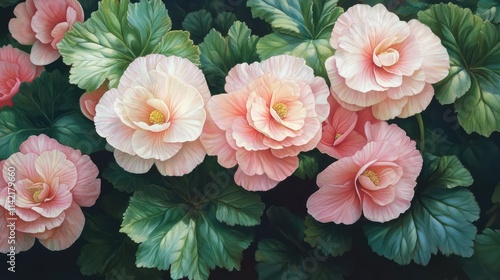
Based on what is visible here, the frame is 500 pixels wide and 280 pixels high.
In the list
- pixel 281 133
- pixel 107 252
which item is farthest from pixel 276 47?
pixel 107 252

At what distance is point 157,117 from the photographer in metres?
0.76

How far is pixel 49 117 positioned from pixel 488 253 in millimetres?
618

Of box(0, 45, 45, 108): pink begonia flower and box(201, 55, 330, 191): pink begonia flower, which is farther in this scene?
box(0, 45, 45, 108): pink begonia flower

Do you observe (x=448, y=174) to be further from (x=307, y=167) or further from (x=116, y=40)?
(x=116, y=40)

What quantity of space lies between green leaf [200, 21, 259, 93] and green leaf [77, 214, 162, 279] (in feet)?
0.82

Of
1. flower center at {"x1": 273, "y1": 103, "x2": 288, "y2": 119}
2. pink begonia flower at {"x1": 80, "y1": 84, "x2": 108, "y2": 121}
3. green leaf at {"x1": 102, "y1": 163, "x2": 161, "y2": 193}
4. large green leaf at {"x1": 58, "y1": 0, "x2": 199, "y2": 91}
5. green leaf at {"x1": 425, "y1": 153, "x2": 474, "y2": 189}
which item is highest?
large green leaf at {"x1": 58, "y1": 0, "x2": 199, "y2": 91}

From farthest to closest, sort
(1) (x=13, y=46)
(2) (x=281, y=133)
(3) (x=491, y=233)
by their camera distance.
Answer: (1) (x=13, y=46) → (3) (x=491, y=233) → (2) (x=281, y=133)

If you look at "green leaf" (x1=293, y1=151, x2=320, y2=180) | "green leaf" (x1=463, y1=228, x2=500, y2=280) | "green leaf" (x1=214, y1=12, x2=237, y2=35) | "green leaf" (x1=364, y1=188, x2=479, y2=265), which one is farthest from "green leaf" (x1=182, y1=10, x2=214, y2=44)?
"green leaf" (x1=463, y1=228, x2=500, y2=280)

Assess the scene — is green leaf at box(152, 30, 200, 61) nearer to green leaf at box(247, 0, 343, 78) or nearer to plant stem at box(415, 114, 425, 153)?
green leaf at box(247, 0, 343, 78)

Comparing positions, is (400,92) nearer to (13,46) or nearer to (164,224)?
(164,224)

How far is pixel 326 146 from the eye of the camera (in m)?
0.78

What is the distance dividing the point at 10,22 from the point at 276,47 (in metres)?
0.40

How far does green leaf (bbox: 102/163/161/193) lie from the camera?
819mm

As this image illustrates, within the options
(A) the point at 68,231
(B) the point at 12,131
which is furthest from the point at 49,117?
(A) the point at 68,231
